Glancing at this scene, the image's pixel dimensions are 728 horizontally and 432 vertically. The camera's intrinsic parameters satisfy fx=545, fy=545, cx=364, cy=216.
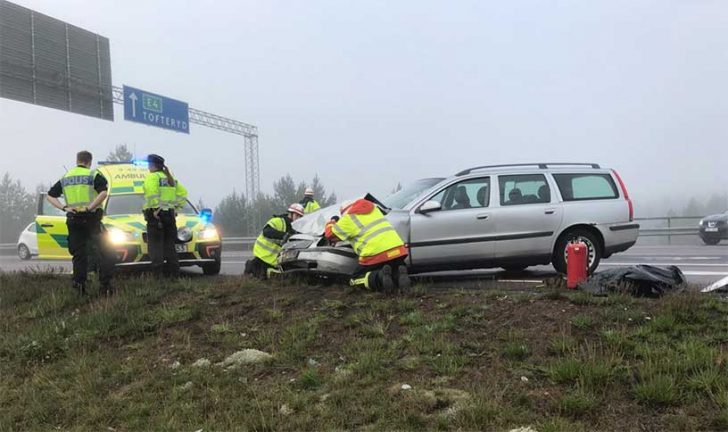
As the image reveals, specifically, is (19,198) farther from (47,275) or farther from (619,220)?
(619,220)

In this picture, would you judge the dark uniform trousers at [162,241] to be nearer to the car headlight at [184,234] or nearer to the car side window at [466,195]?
the car headlight at [184,234]

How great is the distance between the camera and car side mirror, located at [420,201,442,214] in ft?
23.3

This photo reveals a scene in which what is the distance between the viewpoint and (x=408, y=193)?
26.8 ft

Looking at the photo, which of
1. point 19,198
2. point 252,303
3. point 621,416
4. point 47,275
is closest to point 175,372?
point 252,303

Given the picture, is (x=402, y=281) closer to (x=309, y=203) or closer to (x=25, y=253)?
(x=309, y=203)

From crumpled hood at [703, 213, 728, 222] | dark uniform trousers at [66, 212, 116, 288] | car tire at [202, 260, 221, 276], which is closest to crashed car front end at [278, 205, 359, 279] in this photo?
dark uniform trousers at [66, 212, 116, 288]

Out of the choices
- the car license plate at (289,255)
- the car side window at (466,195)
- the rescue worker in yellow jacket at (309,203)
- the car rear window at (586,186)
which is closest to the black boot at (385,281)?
the car license plate at (289,255)

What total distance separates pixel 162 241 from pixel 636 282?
5973 millimetres

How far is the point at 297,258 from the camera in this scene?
6.85 meters

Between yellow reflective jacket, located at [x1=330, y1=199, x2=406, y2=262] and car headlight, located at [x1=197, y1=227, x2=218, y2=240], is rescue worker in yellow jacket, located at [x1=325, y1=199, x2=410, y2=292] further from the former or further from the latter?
car headlight, located at [x1=197, y1=227, x2=218, y2=240]

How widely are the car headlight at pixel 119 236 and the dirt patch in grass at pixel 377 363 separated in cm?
214

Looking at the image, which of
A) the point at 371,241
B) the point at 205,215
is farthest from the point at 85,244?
the point at 371,241

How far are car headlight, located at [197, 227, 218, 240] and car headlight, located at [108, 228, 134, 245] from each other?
1.11m

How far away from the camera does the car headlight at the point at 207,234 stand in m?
9.11
